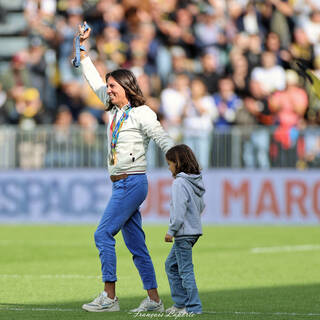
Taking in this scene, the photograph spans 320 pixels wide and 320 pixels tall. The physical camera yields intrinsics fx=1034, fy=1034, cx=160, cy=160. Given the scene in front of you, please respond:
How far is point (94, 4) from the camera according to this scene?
987 inches

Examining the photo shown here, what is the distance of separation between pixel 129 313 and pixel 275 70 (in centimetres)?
1410

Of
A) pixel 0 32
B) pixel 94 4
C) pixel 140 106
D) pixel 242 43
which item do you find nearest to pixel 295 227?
pixel 242 43

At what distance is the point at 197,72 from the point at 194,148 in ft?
7.00

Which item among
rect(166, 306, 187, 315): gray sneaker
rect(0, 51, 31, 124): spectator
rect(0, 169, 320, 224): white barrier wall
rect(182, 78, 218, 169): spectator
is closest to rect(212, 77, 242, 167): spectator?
rect(182, 78, 218, 169): spectator

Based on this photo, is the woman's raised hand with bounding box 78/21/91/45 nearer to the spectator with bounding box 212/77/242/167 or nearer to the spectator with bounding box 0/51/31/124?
the spectator with bounding box 212/77/242/167

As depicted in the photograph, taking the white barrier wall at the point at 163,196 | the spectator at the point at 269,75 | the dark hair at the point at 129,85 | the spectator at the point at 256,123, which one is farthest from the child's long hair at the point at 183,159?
the spectator at the point at 269,75

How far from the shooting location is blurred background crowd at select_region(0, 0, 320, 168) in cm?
2225

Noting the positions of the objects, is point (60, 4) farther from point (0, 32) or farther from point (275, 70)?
point (275, 70)

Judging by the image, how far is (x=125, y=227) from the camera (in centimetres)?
951

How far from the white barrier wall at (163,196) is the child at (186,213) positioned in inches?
534

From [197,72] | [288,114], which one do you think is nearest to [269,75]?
[288,114]

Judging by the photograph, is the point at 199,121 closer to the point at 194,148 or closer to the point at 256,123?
the point at 194,148

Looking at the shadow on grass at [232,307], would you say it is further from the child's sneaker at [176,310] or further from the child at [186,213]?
the child at [186,213]

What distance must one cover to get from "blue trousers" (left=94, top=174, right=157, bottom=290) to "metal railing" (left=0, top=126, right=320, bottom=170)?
1266 centimetres
